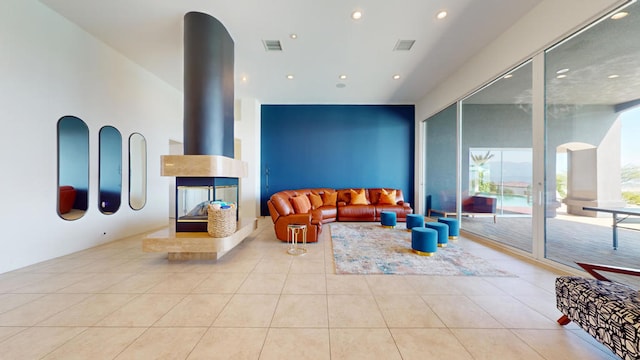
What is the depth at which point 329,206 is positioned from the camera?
247 inches

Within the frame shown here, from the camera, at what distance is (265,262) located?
10.6ft

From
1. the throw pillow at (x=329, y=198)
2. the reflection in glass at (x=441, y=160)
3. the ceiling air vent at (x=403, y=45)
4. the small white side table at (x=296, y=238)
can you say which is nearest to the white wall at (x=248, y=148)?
the throw pillow at (x=329, y=198)

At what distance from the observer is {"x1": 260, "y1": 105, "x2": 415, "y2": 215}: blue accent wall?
724cm

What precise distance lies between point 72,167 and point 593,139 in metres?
7.31

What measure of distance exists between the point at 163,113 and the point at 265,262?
4697 millimetres

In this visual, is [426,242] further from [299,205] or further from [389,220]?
[299,205]

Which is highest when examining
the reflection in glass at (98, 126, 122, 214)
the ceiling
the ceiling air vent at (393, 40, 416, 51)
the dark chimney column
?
the ceiling air vent at (393, 40, 416, 51)

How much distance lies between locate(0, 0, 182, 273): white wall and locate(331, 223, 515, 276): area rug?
Answer: 13.6 feet

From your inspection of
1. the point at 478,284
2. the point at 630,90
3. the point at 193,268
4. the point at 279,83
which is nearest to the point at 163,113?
the point at 279,83

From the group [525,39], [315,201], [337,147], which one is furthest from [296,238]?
[525,39]

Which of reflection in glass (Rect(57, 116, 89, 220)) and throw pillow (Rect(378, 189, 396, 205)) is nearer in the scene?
reflection in glass (Rect(57, 116, 89, 220))

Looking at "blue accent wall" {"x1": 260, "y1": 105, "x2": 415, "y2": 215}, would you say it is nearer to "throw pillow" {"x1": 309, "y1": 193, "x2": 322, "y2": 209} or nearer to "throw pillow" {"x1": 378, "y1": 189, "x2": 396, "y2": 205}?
"throw pillow" {"x1": 378, "y1": 189, "x2": 396, "y2": 205}

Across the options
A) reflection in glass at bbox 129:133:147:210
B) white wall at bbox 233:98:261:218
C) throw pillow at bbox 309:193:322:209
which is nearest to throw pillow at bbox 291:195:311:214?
throw pillow at bbox 309:193:322:209

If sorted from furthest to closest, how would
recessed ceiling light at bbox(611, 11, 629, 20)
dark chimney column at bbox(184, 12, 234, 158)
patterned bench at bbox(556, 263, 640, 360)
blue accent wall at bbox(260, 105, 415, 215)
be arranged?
blue accent wall at bbox(260, 105, 415, 215), dark chimney column at bbox(184, 12, 234, 158), recessed ceiling light at bbox(611, 11, 629, 20), patterned bench at bbox(556, 263, 640, 360)
